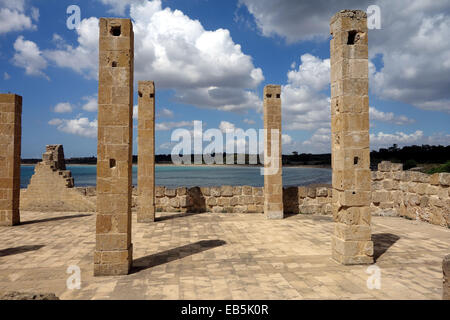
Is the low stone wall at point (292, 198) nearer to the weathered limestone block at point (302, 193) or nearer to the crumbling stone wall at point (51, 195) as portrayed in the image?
the weathered limestone block at point (302, 193)

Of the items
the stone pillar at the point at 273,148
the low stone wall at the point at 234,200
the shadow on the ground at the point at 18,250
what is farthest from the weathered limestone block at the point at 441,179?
the shadow on the ground at the point at 18,250

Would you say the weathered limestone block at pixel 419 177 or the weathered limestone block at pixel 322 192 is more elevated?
the weathered limestone block at pixel 419 177

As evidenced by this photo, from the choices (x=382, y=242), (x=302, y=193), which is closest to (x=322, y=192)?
(x=302, y=193)

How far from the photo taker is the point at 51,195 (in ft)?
43.7

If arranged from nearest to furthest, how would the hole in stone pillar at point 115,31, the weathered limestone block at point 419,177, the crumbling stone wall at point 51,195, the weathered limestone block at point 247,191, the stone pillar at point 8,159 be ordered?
the hole in stone pillar at point 115,31, the stone pillar at point 8,159, the weathered limestone block at point 419,177, the weathered limestone block at point 247,191, the crumbling stone wall at point 51,195

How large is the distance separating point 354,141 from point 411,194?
23.2 feet

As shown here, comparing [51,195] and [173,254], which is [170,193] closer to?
[51,195]

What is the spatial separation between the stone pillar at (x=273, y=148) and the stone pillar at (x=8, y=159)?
29.8ft

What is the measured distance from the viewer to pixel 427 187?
1053cm

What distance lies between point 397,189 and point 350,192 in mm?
7574

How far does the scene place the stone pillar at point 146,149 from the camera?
1067cm

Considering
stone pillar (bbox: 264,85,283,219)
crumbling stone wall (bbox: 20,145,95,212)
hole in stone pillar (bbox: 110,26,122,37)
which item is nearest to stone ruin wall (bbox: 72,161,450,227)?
crumbling stone wall (bbox: 20,145,95,212)
